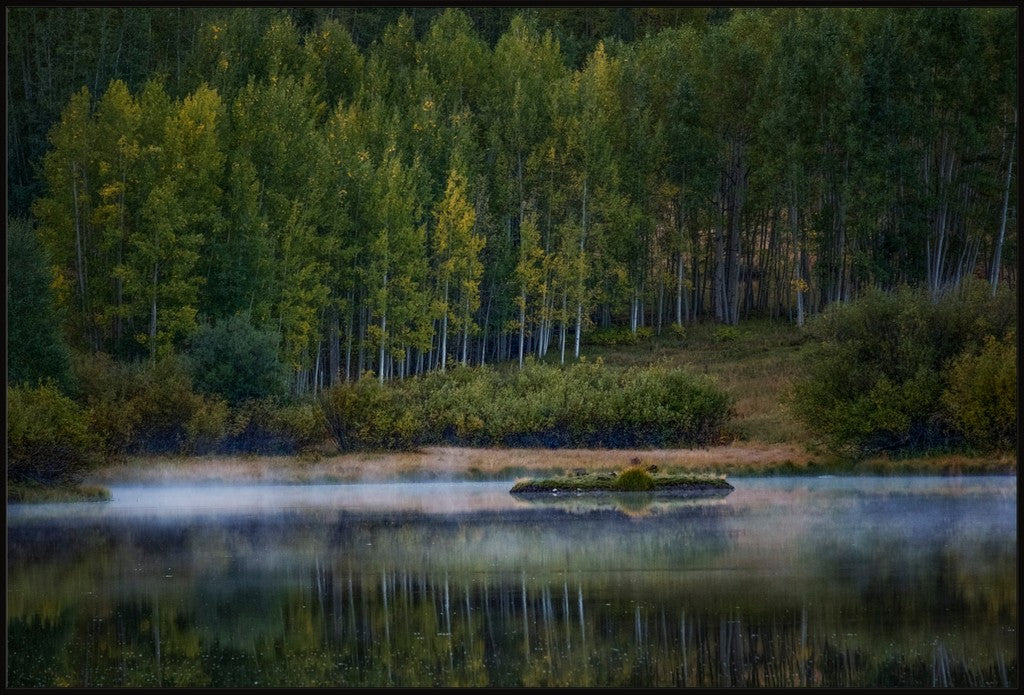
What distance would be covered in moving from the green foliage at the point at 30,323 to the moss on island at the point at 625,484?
12802 millimetres

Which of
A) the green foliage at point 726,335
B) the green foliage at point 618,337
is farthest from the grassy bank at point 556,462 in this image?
the green foliage at point 618,337

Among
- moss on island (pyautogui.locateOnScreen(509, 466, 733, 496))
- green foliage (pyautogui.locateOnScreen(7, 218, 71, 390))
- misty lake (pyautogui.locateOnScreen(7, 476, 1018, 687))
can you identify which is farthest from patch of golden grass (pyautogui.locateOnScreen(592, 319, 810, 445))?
green foliage (pyautogui.locateOnScreen(7, 218, 71, 390))

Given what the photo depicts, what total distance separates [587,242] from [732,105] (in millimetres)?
8513

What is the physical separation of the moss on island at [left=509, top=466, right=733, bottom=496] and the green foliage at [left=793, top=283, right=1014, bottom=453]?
15.7 ft

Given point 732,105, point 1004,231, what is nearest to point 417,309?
point 732,105

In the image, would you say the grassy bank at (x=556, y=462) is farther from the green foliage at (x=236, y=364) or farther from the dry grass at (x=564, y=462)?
the green foliage at (x=236, y=364)

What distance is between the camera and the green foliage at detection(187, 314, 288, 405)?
45.3m

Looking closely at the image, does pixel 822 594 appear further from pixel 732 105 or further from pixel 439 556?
pixel 732 105

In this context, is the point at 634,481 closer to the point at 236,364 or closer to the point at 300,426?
the point at 300,426

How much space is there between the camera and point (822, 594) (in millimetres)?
23219

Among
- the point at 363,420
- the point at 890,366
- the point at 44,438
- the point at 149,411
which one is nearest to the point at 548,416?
the point at 363,420

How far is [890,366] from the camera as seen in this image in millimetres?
42219

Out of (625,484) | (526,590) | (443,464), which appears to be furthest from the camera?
(443,464)

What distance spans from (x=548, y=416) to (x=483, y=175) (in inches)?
760
